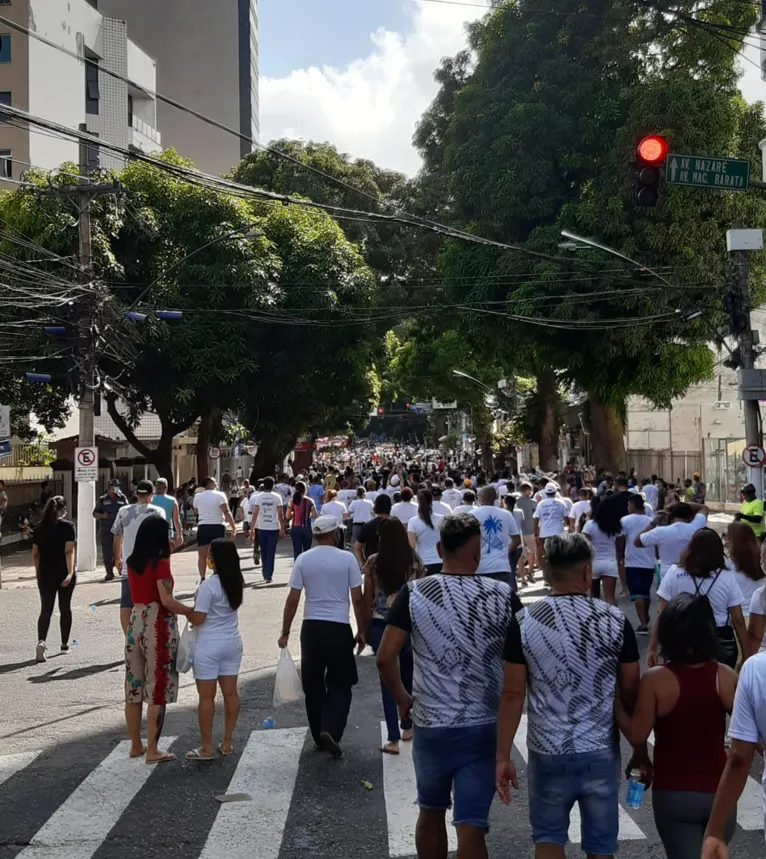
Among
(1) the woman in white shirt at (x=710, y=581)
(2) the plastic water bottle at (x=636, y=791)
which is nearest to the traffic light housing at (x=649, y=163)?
(1) the woman in white shirt at (x=710, y=581)

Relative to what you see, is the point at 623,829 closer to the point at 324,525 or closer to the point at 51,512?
the point at 324,525

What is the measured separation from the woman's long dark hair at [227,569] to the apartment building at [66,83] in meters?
30.5

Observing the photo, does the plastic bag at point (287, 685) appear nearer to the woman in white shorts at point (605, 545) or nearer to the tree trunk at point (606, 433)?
the woman in white shorts at point (605, 545)

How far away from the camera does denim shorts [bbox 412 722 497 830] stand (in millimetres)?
4734

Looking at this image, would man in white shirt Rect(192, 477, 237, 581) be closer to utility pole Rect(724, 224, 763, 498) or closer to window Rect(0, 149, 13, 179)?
utility pole Rect(724, 224, 763, 498)

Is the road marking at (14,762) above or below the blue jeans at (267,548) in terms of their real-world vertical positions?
below

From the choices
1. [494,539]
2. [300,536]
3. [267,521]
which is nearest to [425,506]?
[494,539]

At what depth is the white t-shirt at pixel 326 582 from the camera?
7770mm

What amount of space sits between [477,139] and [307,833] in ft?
90.3

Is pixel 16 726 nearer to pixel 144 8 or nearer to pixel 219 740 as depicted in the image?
pixel 219 740

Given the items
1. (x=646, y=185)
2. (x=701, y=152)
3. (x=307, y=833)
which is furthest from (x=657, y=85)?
(x=307, y=833)

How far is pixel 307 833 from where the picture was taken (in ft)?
20.6

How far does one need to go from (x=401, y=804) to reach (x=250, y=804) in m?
0.93

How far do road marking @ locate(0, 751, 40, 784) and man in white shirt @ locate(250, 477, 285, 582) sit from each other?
1009 centimetres
